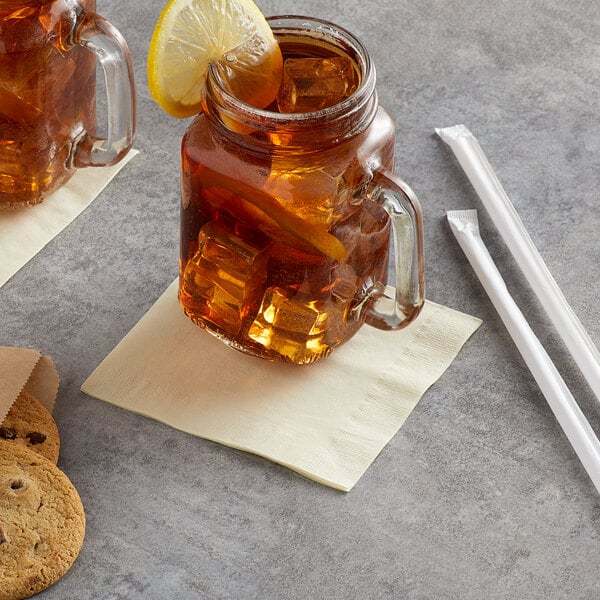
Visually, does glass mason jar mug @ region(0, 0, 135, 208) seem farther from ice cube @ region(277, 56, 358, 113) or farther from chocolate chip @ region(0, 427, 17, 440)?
chocolate chip @ region(0, 427, 17, 440)

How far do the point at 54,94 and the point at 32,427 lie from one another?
339 mm

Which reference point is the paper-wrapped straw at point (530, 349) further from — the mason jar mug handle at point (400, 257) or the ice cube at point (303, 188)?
the ice cube at point (303, 188)

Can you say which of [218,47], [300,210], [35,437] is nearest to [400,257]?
[300,210]

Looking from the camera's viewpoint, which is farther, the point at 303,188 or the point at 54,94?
the point at 54,94

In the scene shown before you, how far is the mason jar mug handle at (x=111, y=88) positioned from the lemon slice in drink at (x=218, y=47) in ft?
0.49

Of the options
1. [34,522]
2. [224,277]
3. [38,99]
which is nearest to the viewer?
[34,522]

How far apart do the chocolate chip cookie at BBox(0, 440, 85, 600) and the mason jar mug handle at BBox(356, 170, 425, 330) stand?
30cm

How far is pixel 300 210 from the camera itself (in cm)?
92

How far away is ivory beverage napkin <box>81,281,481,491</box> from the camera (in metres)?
0.98

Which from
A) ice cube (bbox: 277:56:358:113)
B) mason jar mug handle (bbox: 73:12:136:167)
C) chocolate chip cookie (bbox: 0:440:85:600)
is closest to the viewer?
chocolate chip cookie (bbox: 0:440:85:600)

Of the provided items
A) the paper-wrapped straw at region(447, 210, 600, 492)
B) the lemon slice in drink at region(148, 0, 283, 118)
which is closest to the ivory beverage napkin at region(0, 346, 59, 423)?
the lemon slice in drink at region(148, 0, 283, 118)

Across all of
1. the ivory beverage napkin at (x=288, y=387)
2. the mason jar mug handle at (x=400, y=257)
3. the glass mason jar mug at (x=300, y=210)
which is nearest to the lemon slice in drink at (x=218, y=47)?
the glass mason jar mug at (x=300, y=210)

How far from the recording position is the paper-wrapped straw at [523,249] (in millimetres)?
1060

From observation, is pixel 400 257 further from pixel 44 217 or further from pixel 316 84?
pixel 44 217
